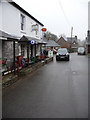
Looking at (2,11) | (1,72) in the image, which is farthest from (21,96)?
(2,11)

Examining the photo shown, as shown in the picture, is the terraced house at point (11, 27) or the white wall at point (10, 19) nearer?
the terraced house at point (11, 27)

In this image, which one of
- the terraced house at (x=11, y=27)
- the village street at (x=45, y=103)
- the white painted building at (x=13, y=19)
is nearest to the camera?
the village street at (x=45, y=103)

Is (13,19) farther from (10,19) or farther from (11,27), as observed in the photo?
(11,27)

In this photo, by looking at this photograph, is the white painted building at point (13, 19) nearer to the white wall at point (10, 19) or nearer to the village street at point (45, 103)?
the white wall at point (10, 19)

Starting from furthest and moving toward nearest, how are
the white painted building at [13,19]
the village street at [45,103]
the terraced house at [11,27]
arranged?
the white painted building at [13,19]
the terraced house at [11,27]
the village street at [45,103]

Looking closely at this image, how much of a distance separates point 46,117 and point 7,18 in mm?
9538

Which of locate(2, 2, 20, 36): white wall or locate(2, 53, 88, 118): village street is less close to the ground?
locate(2, 2, 20, 36): white wall

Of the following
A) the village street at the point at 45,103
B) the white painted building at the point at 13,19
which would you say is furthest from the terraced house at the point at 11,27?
the village street at the point at 45,103

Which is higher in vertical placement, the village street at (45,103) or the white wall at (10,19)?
the white wall at (10,19)

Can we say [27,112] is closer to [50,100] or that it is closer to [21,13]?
[50,100]

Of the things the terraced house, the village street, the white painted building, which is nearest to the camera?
the village street

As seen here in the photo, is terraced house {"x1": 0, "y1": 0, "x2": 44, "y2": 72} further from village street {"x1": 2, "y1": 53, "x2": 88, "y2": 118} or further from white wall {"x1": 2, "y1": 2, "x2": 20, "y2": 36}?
village street {"x1": 2, "y1": 53, "x2": 88, "y2": 118}

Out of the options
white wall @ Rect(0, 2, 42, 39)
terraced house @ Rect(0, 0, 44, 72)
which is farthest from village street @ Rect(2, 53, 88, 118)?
white wall @ Rect(0, 2, 42, 39)

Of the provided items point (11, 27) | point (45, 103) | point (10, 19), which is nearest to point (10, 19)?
point (10, 19)
